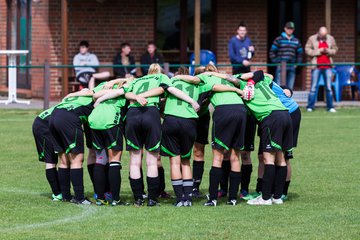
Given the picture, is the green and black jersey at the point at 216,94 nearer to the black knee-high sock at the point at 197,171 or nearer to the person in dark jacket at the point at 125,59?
the black knee-high sock at the point at 197,171

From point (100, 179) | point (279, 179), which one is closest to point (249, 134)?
point (279, 179)

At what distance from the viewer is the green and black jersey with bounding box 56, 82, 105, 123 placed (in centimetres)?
1304

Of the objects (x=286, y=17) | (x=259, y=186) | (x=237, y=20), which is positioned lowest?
(x=259, y=186)

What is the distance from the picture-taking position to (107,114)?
12820mm

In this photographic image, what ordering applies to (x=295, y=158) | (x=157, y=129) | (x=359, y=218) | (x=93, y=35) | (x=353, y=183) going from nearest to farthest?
(x=359, y=218)
(x=157, y=129)
(x=353, y=183)
(x=295, y=158)
(x=93, y=35)

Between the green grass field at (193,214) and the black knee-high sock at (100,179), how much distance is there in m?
0.27

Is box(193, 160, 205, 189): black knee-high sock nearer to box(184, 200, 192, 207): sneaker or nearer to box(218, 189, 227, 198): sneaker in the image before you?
box(218, 189, 227, 198): sneaker

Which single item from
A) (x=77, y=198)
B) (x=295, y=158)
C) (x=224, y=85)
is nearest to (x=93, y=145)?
(x=77, y=198)

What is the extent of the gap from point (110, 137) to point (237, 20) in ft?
57.2

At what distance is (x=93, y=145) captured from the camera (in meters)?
13.0

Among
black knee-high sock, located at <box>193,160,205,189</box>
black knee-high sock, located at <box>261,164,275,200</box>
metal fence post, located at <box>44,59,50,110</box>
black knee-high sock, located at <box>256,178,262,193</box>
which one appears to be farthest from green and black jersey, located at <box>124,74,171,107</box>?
metal fence post, located at <box>44,59,50,110</box>

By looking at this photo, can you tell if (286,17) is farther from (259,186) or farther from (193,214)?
Result: (193,214)

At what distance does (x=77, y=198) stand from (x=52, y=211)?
2.20 feet

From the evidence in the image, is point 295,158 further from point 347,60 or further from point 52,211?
point 347,60
